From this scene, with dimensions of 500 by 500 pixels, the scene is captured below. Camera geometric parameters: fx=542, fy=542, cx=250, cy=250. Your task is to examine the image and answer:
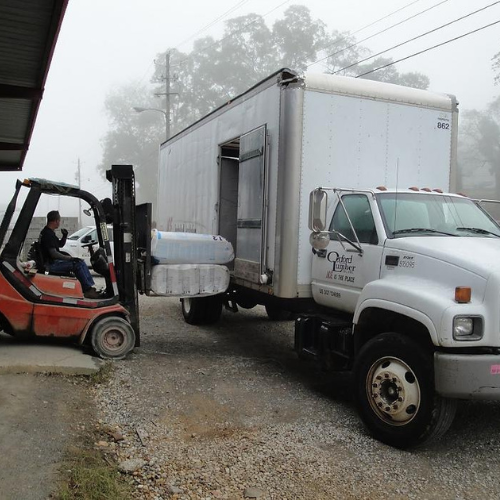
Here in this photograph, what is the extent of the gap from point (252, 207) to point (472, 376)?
3.70m

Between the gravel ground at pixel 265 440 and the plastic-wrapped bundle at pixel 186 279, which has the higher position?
the plastic-wrapped bundle at pixel 186 279

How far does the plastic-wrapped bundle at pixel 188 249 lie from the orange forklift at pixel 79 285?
15 cm

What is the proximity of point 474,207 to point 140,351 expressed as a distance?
479 centimetres

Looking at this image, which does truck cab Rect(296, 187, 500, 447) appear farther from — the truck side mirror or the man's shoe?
the man's shoe

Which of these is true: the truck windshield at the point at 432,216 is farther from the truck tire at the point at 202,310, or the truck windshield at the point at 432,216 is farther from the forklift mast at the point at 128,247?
the truck tire at the point at 202,310

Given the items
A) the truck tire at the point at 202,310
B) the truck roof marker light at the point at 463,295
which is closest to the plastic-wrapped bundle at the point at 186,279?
the truck tire at the point at 202,310

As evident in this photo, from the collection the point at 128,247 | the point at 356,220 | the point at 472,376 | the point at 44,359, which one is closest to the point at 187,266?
the point at 128,247

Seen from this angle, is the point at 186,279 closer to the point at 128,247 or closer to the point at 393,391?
the point at 128,247

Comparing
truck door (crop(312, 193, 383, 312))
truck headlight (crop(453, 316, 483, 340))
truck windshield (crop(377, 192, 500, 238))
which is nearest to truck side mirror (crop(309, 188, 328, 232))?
truck door (crop(312, 193, 383, 312))

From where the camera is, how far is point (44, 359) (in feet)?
20.6

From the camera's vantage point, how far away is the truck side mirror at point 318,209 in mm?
5234

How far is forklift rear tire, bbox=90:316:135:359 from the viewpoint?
6863 mm

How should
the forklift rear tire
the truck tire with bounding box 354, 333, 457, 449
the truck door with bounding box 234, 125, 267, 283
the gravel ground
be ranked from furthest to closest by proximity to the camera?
the forklift rear tire, the truck door with bounding box 234, 125, 267, 283, the truck tire with bounding box 354, 333, 457, 449, the gravel ground

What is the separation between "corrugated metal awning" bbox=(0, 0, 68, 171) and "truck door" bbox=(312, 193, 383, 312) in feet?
12.2
